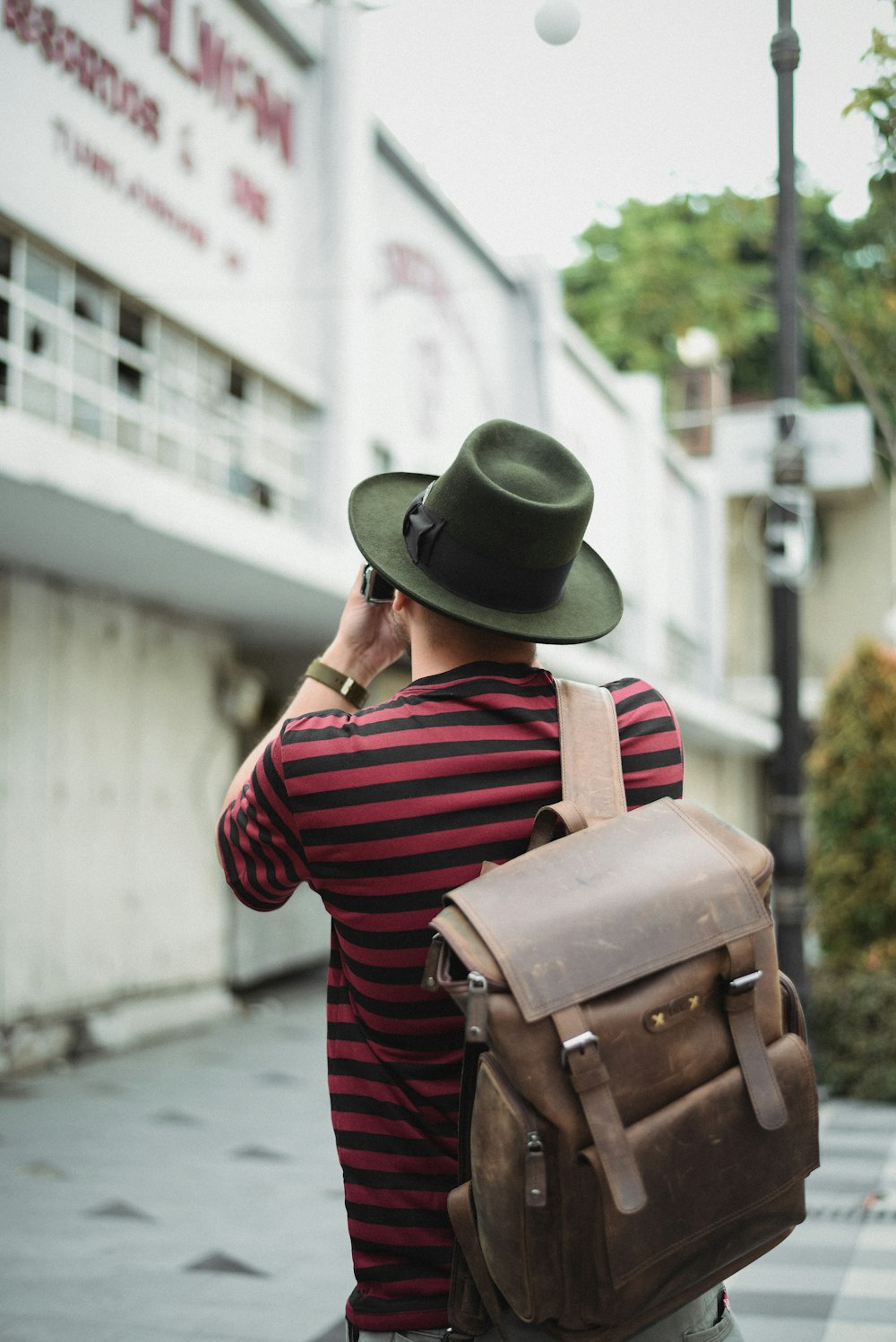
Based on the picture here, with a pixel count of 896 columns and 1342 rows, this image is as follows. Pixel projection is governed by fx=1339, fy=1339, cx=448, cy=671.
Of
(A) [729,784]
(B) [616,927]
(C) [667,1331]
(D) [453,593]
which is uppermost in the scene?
(D) [453,593]

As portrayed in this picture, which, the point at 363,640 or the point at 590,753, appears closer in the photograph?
the point at 590,753

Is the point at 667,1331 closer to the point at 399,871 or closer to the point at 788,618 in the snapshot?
the point at 399,871

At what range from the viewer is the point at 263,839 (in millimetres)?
1688

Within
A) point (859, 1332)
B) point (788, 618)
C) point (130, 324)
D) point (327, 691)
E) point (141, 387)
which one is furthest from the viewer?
point (141, 387)

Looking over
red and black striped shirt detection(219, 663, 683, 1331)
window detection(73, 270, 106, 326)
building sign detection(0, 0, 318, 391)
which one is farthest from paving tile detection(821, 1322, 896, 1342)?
window detection(73, 270, 106, 326)

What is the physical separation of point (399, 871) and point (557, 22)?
7.72 ft

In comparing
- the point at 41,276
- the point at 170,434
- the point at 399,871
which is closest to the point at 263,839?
the point at 399,871

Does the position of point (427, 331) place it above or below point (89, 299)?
above

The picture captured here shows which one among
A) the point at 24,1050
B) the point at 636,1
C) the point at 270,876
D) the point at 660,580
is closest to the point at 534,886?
the point at 270,876

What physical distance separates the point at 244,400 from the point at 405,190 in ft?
12.0

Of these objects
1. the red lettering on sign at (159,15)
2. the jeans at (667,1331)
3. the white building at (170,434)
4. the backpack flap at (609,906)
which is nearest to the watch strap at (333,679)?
the backpack flap at (609,906)

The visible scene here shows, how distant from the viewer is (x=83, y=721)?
8.91m

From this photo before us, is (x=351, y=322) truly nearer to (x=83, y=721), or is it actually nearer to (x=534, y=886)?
(x=83, y=721)

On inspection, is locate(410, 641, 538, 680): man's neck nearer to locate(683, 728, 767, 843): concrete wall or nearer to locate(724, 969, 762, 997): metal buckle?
locate(724, 969, 762, 997): metal buckle
